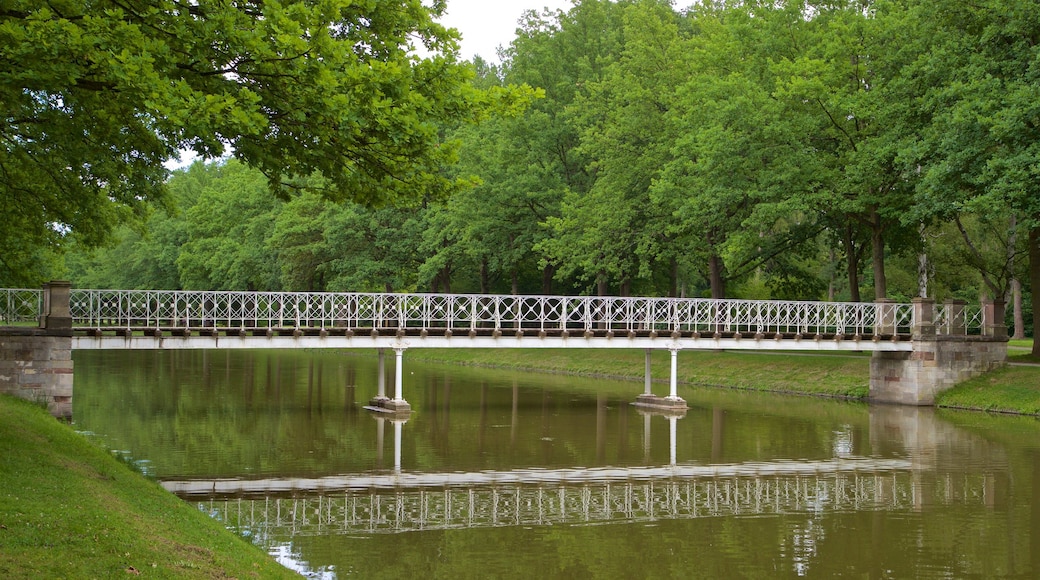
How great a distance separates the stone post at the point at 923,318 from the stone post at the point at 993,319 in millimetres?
1997

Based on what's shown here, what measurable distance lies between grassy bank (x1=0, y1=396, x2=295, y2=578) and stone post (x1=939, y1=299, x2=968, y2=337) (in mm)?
30063

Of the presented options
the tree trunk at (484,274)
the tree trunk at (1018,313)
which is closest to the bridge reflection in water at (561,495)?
the tree trunk at (1018,313)

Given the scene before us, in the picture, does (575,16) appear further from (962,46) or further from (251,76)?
(251,76)

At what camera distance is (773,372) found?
4247 centimetres

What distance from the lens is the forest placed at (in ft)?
114

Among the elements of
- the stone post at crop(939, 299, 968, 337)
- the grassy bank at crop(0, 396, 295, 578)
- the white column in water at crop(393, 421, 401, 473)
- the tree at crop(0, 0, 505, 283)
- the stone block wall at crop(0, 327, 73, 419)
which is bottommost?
the white column in water at crop(393, 421, 401, 473)

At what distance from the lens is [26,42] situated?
10.4 m

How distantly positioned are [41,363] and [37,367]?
0.13m

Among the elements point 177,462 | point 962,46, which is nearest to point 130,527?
point 177,462

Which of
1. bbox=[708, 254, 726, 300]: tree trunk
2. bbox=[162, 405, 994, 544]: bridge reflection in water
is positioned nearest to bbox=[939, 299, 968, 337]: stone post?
bbox=[708, 254, 726, 300]: tree trunk

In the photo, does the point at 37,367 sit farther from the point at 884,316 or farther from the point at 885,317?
the point at 885,317

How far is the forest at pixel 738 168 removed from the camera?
34625 mm

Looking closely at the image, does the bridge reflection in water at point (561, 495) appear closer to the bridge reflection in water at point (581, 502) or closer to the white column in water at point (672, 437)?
the bridge reflection in water at point (581, 502)

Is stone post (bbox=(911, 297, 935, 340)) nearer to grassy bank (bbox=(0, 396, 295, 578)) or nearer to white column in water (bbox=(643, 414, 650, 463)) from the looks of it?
white column in water (bbox=(643, 414, 650, 463))
